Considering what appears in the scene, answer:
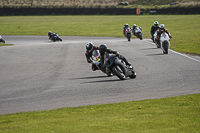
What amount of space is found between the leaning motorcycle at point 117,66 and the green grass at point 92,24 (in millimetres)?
24719

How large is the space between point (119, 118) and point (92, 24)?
1817 inches

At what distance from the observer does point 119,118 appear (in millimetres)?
7277

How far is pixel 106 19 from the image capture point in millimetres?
59438

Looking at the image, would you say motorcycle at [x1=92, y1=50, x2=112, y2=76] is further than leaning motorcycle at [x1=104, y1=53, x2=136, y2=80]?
Yes

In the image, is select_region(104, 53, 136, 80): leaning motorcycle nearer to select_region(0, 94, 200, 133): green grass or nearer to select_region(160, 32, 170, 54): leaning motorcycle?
select_region(0, 94, 200, 133): green grass

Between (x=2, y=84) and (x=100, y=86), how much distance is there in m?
3.57

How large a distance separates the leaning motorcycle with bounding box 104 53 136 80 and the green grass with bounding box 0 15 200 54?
2472cm

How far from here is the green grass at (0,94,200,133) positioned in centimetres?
642

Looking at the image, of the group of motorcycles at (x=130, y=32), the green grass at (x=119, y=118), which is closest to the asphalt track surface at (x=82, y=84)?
the green grass at (x=119, y=118)

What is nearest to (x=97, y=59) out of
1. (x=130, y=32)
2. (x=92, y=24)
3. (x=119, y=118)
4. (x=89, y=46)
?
(x=89, y=46)

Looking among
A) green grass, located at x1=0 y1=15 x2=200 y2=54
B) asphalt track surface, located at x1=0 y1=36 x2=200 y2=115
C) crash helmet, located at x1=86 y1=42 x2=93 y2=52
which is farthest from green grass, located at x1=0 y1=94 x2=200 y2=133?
green grass, located at x1=0 y1=15 x2=200 y2=54

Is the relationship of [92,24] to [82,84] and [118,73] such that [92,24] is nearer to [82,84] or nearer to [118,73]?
[118,73]

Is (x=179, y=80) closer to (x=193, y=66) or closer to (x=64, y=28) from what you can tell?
(x=193, y=66)

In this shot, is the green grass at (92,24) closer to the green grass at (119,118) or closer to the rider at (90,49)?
the rider at (90,49)
